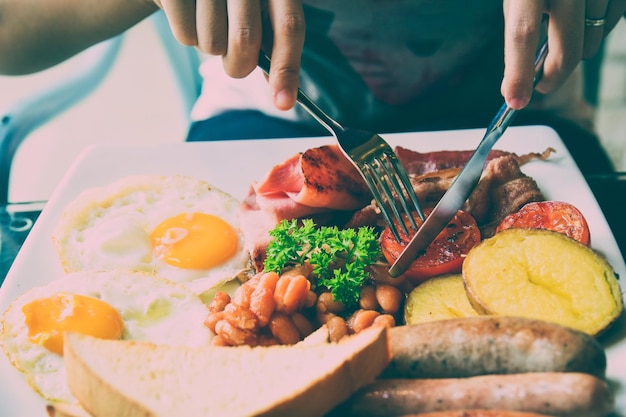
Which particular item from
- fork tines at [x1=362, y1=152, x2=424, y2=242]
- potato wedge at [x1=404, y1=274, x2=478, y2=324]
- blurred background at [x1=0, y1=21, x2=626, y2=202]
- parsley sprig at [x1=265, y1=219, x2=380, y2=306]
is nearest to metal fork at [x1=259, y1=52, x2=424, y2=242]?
fork tines at [x1=362, y1=152, x2=424, y2=242]

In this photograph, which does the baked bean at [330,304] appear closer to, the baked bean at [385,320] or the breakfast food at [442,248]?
the baked bean at [385,320]

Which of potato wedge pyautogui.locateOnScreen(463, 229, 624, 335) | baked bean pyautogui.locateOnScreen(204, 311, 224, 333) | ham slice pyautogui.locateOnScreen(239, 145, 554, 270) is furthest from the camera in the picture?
ham slice pyautogui.locateOnScreen(239, 145, 554, 270)

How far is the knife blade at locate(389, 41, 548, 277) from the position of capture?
1979 mm

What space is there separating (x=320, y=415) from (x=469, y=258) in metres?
0.74

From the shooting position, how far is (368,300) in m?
2.00

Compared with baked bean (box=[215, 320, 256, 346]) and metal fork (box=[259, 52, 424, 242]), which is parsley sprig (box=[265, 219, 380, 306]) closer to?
metal fork (box=[259, 52, 424, 242])

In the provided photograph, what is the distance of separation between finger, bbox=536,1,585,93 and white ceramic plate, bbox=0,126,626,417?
62 cm

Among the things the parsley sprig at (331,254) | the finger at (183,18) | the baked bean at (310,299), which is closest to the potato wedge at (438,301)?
the parsley sprig at (331,254)

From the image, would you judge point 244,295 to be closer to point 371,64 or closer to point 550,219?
point 550,219

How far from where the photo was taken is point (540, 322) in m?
1.53

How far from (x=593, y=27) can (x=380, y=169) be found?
0.84m

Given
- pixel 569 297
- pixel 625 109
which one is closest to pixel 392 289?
pixel 569 297

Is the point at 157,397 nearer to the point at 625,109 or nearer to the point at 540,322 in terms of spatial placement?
the point at 540,322

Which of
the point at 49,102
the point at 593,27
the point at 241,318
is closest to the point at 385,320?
the point at 241,318
